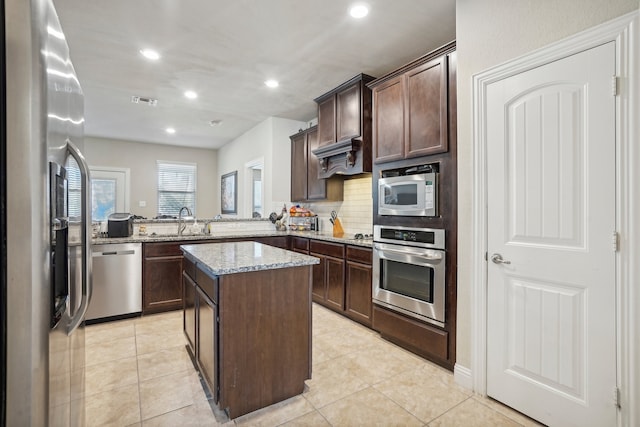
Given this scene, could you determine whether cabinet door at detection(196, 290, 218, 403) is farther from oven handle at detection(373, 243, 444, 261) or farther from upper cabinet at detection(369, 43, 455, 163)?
upper cabinet at detection(369, 43, 455, 163)

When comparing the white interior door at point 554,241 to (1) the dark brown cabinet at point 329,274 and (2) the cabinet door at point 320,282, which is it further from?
(2) the cabinet door at point 320,282

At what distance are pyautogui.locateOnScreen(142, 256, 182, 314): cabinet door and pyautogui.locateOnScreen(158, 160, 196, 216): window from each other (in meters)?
4.10

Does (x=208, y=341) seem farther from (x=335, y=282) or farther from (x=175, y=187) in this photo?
(x=175, y=187)

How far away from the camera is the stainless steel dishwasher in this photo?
3.32 m

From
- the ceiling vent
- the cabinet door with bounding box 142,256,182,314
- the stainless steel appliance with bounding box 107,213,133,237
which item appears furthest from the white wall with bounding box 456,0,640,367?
the ceiling vent

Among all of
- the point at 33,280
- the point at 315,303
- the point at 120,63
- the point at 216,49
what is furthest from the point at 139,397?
the point at 120,63

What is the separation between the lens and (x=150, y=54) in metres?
3.10

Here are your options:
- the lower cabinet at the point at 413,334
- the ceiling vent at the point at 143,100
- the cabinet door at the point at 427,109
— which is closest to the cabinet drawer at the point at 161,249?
the ceiling vent at the point at 143,100

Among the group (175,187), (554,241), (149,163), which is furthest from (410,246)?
(149,163)

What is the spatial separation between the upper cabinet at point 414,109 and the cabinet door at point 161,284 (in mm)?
2605

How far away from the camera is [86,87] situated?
3.96 m

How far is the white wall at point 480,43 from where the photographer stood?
1.74 meters

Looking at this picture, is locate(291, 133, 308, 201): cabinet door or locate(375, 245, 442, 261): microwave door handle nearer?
locate(375, 245, 442, 261): microwave door handle

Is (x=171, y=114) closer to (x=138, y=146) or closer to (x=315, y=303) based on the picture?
(x=138, y=146)
